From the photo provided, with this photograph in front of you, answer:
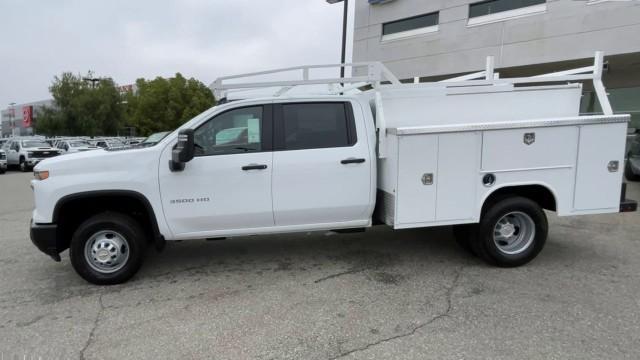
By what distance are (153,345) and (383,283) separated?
90.6 inches

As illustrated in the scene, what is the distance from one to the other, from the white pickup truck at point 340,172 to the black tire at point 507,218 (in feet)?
0.05

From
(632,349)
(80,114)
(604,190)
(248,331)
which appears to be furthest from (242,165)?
(80,114)

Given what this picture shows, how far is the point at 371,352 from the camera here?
3098 mm

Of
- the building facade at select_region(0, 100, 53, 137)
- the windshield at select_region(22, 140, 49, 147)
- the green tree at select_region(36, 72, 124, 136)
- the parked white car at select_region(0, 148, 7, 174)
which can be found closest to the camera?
the parked white car at select_region(0, 148, 7, 174)

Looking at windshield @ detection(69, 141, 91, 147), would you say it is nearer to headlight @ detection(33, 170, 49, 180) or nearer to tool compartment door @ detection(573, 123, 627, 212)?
headlight @ detection(33, 170, 49, 180)

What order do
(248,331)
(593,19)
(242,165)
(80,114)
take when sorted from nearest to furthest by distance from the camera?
(248,331), (242,165), (593,19), (80,114)

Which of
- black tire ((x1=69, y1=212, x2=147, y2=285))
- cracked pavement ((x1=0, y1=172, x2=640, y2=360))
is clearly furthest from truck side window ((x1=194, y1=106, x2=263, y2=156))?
cracked pavement ((x1=0, y1=172, x2=640, y2=360))

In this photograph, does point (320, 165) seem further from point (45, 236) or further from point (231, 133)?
point (45, 236)

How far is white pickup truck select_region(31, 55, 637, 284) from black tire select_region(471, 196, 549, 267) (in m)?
0.01

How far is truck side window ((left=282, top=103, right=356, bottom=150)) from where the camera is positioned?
454cm

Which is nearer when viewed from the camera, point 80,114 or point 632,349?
point 632,349

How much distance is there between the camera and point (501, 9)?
1811 cm

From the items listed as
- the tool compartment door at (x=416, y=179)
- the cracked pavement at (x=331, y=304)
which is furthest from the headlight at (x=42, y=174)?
the tool compartment door at (x=416, y=179)

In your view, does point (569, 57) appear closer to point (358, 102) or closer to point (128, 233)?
point (358, 102)
